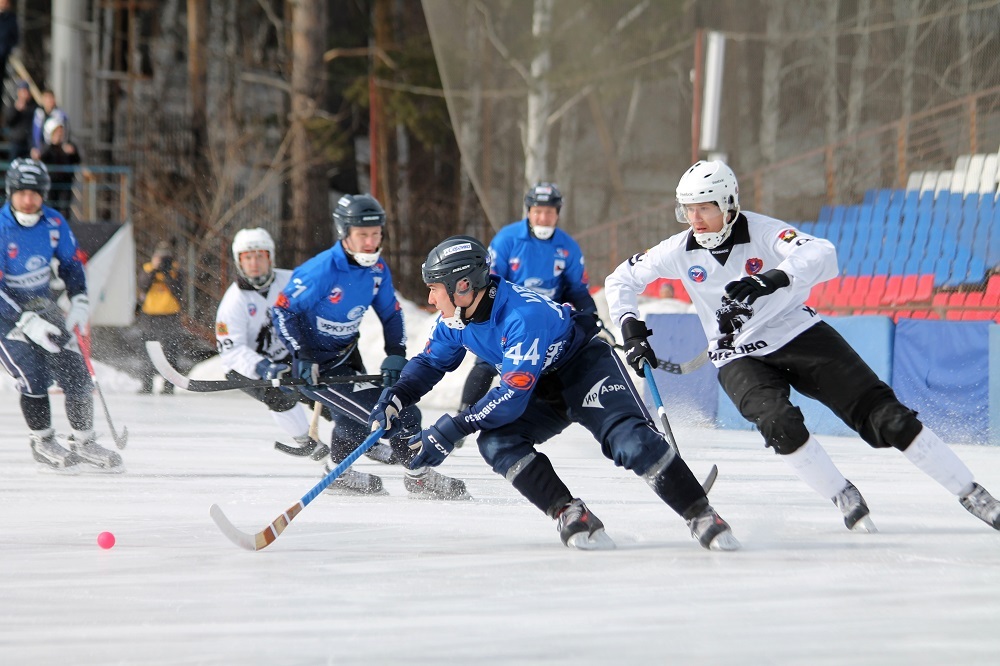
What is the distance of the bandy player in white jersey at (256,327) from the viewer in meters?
5.62

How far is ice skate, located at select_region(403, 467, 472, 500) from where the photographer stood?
4914mm

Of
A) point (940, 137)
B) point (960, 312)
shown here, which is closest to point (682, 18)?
point (940, 137)

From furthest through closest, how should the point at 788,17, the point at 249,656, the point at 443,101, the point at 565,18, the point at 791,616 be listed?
the point at 443,101 → the point at 565,18 → the point at 788,17 → the point at 791,616 → the point at 249,656

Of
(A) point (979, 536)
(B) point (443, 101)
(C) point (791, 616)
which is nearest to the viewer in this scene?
(C) point (791, 616)

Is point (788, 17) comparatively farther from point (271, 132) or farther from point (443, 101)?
point (271, 132)

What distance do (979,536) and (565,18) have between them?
266 inches

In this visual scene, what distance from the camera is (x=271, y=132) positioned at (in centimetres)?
1900

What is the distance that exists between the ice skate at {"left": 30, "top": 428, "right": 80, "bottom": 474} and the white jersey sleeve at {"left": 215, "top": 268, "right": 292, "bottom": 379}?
920mm

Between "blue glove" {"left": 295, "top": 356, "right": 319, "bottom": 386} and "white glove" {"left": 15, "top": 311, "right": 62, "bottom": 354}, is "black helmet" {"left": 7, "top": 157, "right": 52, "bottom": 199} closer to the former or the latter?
"white glove" {"left": 15, "top": 311, "right": 62, "bottom": 354}

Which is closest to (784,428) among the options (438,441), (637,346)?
(637,346)

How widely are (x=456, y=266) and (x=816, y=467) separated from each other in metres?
1.39

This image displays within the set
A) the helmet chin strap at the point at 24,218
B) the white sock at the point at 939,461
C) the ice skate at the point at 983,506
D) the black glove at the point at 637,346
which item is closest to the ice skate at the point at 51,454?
the helmet chin strap at the point at 24,218

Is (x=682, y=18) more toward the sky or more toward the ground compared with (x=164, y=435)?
more toward the sky

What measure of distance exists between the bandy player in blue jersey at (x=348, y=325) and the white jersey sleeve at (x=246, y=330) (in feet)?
1.13
